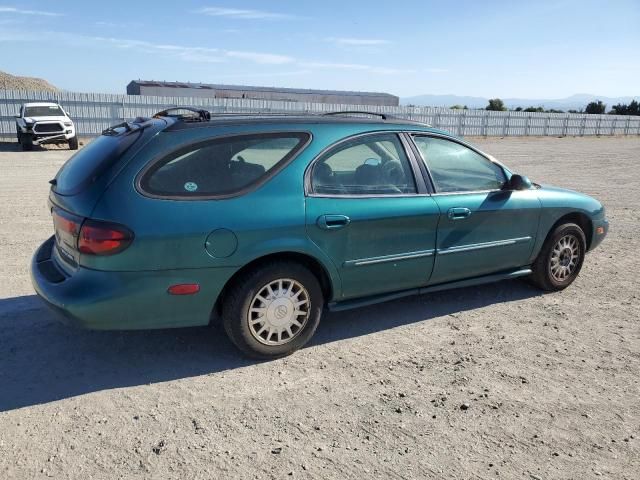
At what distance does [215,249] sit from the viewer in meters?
3.65

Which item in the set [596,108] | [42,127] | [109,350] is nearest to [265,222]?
[109,350]

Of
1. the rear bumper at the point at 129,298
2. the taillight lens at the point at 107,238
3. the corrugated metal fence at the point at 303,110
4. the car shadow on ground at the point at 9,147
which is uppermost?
the corrugated metal fence at the point at 303,110

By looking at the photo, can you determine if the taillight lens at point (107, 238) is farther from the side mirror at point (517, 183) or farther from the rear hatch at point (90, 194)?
the side mirror at point (517, 183)

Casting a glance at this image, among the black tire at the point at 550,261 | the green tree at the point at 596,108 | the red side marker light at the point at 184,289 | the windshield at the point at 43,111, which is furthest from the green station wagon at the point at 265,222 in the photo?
the green tree at the point at 596,108

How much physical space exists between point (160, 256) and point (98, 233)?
1.27ft

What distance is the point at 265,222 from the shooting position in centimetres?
377

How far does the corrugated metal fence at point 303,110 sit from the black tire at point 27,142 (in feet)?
15.1

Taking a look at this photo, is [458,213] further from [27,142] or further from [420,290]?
[27,142]

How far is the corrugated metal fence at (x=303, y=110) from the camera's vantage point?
25.2 meters

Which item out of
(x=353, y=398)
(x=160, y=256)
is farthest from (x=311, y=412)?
(x=160, y=256)

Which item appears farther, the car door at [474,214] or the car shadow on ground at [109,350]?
the car door at [474,214]

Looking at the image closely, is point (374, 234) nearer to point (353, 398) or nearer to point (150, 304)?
point (353, 398)

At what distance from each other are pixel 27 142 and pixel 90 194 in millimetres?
20040

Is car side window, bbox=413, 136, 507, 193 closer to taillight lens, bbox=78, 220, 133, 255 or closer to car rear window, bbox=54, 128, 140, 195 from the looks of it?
car rear window, bbox=54, 128, 140, 195
